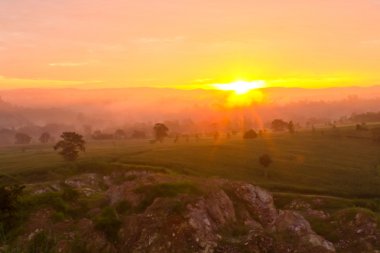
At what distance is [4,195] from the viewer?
47.5m

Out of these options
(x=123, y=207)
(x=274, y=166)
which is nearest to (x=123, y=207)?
(x=123, y=207)

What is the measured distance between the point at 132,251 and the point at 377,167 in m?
73.4

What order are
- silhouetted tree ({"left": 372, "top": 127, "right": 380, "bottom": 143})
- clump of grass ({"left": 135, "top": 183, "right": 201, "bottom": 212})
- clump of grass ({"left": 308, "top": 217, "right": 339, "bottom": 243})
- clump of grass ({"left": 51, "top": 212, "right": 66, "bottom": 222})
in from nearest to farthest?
clump of grass ({"left": 51, "top": 212, "right": 66, "bottom": 222})
clump of grass ({"left": 308, "top": 217, "right": 339, "bottom": 243})
clump of grass ({"left": 135, "top": 183, "right": 201, "bottom": 212})
silhouetted tree ({"left": 372, "top": 127, "right": 380, "bottom": 143})

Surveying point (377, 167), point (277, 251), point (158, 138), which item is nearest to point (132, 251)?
point (277, 251)

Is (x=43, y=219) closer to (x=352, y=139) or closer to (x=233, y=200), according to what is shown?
(x=233, y=200)

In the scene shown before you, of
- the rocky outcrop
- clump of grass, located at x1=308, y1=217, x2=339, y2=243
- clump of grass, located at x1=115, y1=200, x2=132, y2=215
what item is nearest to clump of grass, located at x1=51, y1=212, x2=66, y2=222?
→ the rocky outcrop

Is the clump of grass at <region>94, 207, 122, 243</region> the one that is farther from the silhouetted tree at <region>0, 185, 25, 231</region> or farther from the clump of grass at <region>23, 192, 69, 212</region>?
the silhouetted tree at <region>0, 185, 25, 231</region>

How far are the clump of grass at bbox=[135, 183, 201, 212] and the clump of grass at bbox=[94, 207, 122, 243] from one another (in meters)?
3.63

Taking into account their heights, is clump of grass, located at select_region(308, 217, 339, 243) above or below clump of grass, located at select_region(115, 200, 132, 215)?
below

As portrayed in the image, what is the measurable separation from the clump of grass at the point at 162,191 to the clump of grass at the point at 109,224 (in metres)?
3.63

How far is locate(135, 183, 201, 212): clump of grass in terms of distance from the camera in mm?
51219

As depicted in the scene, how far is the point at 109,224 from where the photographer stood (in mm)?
46438

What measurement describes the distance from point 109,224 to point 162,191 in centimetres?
869

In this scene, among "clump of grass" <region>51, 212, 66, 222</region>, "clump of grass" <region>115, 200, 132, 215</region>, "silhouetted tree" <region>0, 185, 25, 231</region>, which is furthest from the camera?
"clump of grass" <region>115, 200, 132, 215</region>
